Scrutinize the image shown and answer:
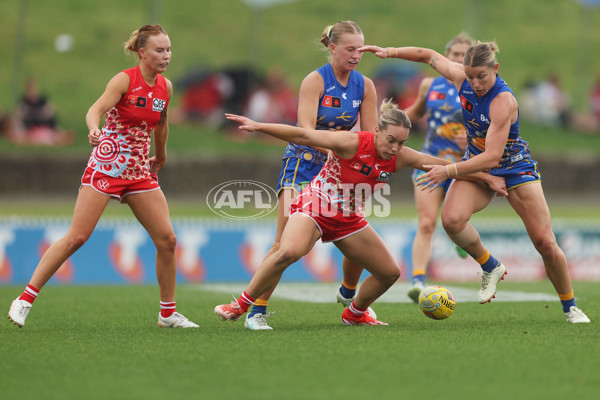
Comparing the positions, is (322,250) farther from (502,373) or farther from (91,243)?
(502,373)

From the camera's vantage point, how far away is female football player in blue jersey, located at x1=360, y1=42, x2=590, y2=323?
282 inches

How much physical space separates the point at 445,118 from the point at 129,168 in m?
3.94

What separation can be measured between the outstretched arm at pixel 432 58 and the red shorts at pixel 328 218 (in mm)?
1375

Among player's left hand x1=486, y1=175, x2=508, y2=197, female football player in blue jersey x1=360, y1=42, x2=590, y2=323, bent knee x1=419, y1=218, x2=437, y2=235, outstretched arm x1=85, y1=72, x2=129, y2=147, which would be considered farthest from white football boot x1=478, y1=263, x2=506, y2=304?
outstretched arm x1=85, y1=72, x2=129, y2=147

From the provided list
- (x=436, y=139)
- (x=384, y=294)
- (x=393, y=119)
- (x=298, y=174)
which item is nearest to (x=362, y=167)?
(x=393, y=119)

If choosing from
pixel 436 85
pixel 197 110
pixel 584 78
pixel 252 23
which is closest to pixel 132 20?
pixel 252 23

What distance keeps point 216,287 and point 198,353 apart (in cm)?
682

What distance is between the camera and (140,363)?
221 inches

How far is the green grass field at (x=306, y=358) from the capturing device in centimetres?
483

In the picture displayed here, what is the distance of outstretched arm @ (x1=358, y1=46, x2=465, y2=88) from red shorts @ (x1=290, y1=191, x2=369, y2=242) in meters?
1.38

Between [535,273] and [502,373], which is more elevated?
[502,373]

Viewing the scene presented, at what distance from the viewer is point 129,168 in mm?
7223

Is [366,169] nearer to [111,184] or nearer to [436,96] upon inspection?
[111,184]

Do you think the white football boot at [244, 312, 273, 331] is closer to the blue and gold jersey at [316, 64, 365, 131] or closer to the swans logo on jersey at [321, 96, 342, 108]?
the blue and gold jersey at [316, 64, 365, 131]
